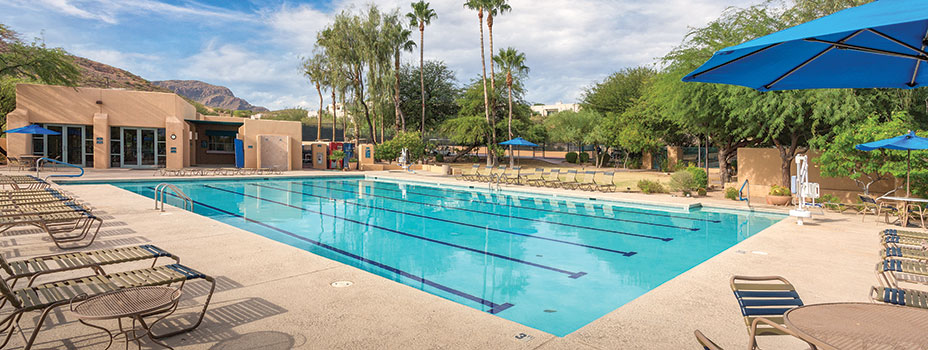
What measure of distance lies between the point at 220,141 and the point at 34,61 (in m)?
11.3

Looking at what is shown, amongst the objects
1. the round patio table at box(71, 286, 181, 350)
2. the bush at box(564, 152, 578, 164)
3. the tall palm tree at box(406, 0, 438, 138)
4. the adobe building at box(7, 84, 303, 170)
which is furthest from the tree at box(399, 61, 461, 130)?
the round patio table at box(71, 286, 181, 350)

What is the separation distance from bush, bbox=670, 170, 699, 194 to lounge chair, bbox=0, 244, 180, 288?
1498cm

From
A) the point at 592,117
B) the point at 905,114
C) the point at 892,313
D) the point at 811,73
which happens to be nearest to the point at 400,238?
the point at 811,73

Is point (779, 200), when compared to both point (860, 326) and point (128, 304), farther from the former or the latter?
point (128, 304)

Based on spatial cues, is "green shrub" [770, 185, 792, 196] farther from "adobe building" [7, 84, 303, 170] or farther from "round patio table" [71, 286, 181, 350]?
"adobe building" [7, 84, 303, 170]

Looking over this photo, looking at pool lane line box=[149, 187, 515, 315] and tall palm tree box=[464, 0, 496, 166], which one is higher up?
tall palm tree box=[464, 0, 496, 166]

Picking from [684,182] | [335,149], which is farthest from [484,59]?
[684,182]

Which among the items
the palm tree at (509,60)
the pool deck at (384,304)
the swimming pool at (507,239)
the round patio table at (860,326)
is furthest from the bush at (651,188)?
the palm tree at (509,60)

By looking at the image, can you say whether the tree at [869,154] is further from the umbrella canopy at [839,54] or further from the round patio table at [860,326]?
the round patio table at [860,326]

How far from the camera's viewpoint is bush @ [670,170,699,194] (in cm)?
1572

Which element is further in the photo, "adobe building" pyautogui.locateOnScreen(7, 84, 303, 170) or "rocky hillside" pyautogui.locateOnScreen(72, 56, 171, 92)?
"rocky hillside" pyautogui.locateOnScreen(72, 56, 171, 92)

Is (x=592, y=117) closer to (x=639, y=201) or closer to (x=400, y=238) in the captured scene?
(x=639, y=201)

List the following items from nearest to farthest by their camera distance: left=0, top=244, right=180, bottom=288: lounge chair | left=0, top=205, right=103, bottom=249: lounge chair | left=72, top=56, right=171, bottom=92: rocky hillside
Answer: left=0, top=244, right=180, bottom=288: lounge chair, left=0, top=205, right=103, bottom=249: lounge chair, left=72, top=56, right=171, bottom=92: rocky hillside

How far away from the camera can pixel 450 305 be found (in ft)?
14.3
